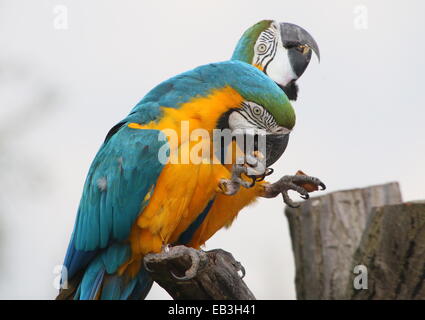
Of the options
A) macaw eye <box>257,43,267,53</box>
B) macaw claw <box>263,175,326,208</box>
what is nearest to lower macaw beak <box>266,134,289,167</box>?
macaw claw <box>263,175,326,208</box>

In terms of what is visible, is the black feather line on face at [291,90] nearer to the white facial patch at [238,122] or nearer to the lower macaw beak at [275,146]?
the lower macaw beak at [275,146]

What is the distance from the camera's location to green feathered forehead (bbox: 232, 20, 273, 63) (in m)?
5.24

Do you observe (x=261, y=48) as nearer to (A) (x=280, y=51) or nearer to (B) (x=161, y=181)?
(A) (x=280, y=51)

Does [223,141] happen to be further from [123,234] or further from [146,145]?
[123,234]

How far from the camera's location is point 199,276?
352cm

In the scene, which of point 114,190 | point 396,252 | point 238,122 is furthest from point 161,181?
point 396,252

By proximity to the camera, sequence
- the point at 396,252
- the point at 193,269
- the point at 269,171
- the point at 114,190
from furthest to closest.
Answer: the point at 269,171
the point at 114,190
the point at 396,252
the point at 193,269

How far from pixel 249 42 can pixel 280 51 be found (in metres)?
0.22

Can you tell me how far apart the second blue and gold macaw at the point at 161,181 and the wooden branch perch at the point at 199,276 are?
0.18m

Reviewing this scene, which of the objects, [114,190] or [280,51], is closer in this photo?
[114,190]

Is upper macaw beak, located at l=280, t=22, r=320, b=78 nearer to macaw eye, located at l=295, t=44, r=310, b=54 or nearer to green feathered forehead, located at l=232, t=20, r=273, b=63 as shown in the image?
macaw eye, located at l=295, t=44, r=310, b=54
